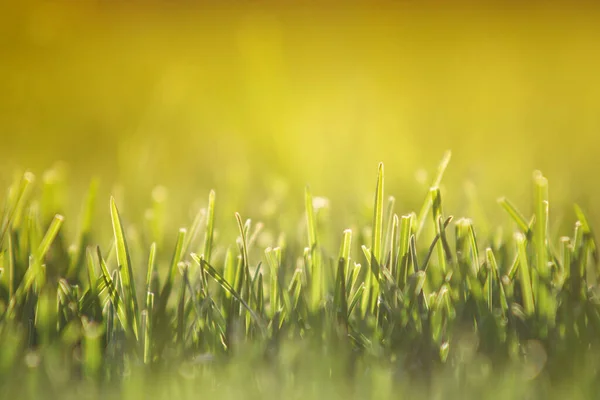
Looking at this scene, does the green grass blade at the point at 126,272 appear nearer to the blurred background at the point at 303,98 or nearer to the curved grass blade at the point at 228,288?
the curved grass blade at the point at 228,288

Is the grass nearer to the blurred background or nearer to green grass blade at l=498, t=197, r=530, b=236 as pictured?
green grass blade at l=498, t=197, r=530, b=236

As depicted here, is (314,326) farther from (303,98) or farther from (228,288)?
(303,98)

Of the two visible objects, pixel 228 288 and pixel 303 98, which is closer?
pixel 228 288

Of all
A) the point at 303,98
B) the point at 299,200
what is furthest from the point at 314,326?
the point at 303,98

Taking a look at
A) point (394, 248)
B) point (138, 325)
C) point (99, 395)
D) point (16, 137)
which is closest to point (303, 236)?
point (394, 248)

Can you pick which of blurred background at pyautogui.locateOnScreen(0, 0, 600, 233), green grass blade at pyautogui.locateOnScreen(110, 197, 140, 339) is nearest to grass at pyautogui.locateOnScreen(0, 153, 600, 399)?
green grass blade at pyautogui.locateOnScreen(110, 197, 140, 339)

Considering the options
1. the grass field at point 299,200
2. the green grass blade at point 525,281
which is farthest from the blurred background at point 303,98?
the green grass blade at point 525,281
